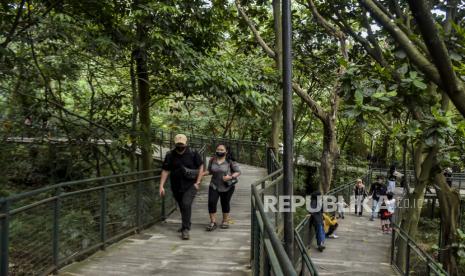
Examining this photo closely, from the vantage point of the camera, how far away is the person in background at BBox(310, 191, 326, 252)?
12125 mm

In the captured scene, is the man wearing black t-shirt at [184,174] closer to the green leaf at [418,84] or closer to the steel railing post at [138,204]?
the steel railing post at [138,204]

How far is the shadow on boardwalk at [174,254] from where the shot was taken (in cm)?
608

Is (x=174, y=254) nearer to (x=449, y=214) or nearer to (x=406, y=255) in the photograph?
(x=406, y=255)

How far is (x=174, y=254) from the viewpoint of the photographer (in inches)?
276

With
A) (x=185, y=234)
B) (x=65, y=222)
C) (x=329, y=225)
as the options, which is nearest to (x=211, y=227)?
(x=185, y=234)

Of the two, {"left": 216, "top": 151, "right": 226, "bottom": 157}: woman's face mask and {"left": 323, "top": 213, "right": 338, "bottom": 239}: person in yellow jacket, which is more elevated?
{"left": 216, "top": 151, "right": 226, "bottom": 157}: woman's face mask

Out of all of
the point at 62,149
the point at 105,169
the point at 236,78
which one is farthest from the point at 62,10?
the point at 105,169

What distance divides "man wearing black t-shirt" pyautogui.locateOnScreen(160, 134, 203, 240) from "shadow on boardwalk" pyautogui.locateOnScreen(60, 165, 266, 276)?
54 cm

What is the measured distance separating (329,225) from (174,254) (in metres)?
9.38

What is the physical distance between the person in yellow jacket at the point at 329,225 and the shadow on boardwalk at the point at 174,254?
5.92 meters

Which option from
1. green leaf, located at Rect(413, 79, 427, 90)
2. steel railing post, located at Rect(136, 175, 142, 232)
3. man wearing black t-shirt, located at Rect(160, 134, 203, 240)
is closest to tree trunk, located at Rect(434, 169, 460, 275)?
man wearing black t-shirt, located at Rect(160, 134, 203, 240)

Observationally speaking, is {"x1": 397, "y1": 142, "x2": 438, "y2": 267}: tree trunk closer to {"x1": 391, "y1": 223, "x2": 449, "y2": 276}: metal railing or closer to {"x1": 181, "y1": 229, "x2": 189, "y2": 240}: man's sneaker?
{"x1": 391, "y1": 223, "x2": 449, "y2": 276}: metal railing

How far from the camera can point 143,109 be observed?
41.6ft

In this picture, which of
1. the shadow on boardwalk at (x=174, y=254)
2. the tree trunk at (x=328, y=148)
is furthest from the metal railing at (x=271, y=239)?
the tree trunk at (x=328, y=148)
